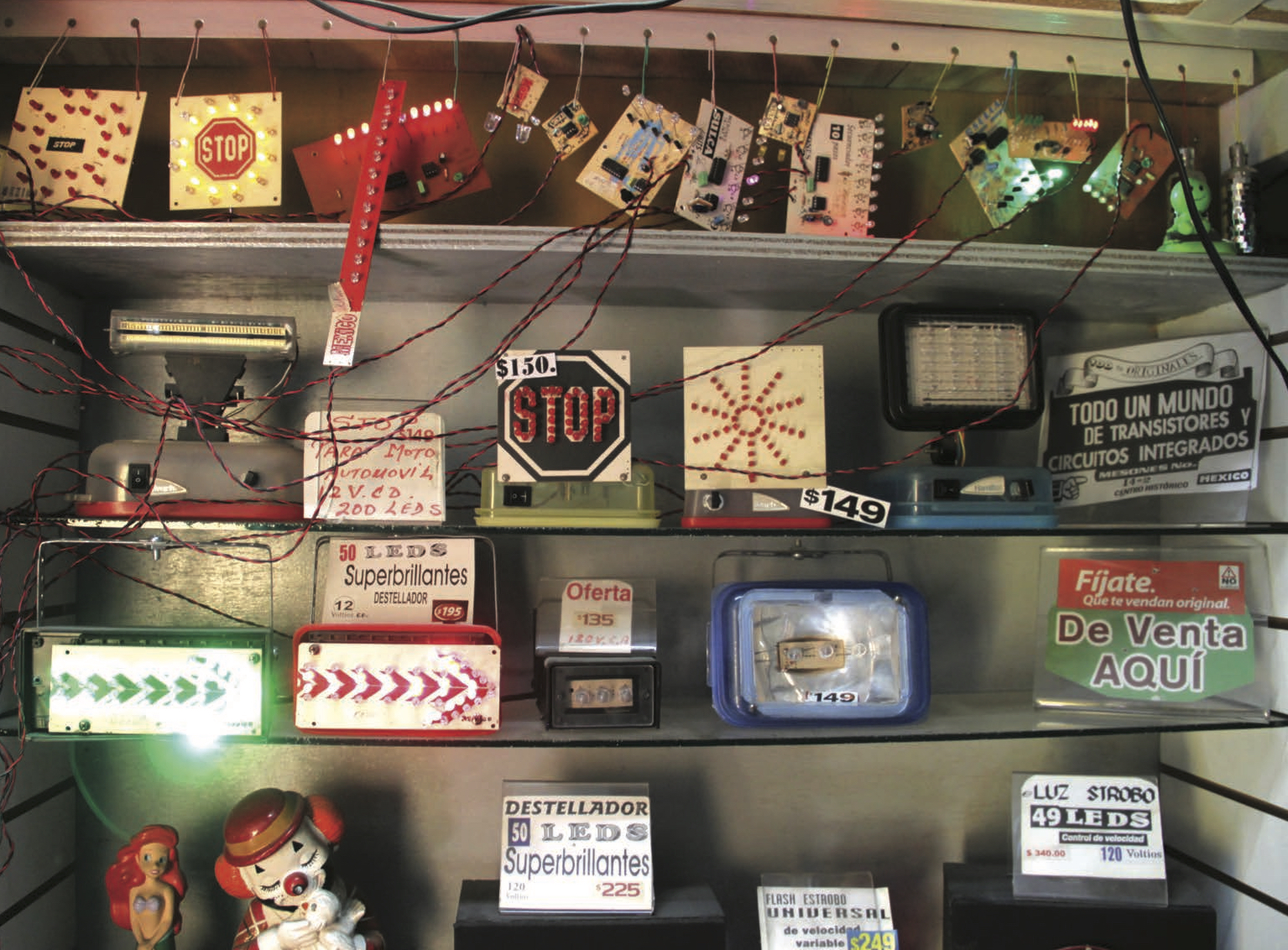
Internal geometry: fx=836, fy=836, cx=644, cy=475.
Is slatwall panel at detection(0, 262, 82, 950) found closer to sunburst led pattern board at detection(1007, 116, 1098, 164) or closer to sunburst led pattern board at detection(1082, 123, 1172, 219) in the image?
sunburst led pattern board at detection(1007, 116, 1098, 164)

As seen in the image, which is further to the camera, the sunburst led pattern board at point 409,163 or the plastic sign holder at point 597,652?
the sunburst led pattern board at point 409,163

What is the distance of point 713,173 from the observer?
177cm

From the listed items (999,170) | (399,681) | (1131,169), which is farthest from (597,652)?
(1131,169)

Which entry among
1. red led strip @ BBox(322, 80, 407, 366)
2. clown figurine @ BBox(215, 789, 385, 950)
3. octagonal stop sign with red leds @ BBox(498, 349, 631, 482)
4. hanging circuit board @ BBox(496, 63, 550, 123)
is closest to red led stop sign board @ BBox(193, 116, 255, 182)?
red led strip @ BBox(322, 80, 407, 366)

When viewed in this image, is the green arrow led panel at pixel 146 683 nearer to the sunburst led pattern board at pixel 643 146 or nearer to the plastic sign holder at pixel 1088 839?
the sunburst led pattern board at pixel 643 146

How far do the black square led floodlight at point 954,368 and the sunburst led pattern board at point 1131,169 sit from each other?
18.5 inches

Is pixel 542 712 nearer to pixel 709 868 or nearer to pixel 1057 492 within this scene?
pixel 709 868

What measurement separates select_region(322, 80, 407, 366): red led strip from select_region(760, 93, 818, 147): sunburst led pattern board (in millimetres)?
765

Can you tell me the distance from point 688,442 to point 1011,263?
695mm

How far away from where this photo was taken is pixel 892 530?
5.14ft

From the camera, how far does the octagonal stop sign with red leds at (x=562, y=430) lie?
1533 mm

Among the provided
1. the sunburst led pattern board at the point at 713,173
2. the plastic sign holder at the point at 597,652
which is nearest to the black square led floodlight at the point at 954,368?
the sunburst led pattern board at the point at 713,173

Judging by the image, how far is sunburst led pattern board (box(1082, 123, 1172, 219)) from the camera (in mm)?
1842

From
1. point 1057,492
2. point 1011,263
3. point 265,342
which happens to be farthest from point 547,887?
point 1011,263
